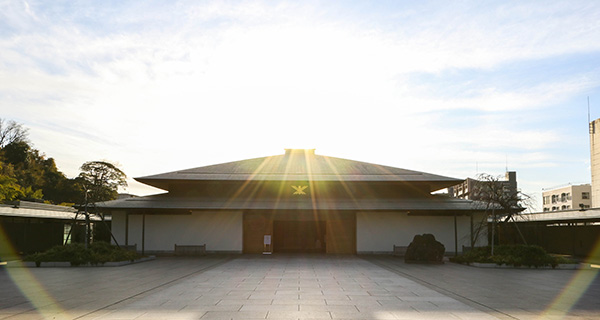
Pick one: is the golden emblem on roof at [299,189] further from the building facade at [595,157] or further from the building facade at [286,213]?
the building facade at [595,157]

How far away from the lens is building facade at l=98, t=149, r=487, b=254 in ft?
109

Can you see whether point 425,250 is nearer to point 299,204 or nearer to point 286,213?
point 299,204

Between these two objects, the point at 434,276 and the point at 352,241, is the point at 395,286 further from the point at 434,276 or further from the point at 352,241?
the point at 352,241

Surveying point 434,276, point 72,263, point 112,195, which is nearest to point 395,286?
point 434,276

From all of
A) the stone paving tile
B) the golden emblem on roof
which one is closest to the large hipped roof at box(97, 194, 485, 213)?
the golden emblem on roof

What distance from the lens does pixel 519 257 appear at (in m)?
24.4

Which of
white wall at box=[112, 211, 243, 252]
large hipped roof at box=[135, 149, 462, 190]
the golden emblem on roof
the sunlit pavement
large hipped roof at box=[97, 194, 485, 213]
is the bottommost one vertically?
the sunlit pavement

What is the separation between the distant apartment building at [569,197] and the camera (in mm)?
110000

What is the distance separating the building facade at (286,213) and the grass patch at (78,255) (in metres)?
6.70

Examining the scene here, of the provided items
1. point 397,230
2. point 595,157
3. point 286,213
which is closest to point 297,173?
point 286,213

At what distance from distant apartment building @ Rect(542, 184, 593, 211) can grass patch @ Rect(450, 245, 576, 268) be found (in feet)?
298

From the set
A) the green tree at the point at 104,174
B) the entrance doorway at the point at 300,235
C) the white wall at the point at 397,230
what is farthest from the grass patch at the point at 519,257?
the green tree at the point at 104,174

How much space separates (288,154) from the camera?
4203 centimetres

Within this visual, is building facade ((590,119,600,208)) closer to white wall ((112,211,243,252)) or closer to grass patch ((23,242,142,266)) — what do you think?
white wall ((112,211,243,252))
